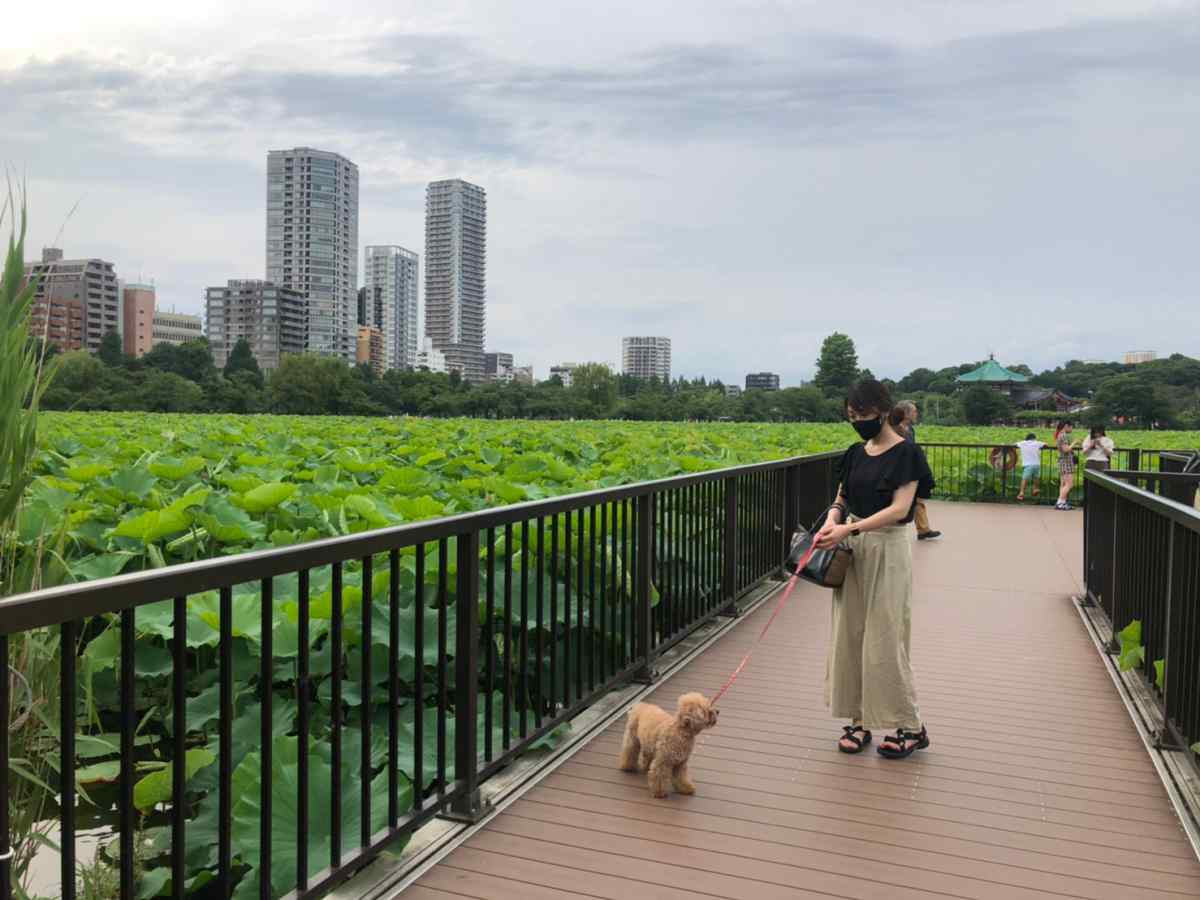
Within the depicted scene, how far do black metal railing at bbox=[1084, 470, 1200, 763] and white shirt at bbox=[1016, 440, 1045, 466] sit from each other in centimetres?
987

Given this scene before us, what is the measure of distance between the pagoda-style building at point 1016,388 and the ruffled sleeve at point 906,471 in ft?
277

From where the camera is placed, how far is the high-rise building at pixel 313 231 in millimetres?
149250

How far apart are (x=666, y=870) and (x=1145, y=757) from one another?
231cm

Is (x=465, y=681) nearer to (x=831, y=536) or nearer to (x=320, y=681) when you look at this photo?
(x=320, y=681)

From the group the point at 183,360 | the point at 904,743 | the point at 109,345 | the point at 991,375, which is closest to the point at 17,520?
the point at 904,743

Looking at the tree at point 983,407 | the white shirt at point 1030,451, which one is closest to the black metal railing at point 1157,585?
the white shirt at point 1030,451

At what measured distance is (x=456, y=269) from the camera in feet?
522

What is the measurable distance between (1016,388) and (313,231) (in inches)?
4162

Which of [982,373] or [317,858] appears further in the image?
[982,373]

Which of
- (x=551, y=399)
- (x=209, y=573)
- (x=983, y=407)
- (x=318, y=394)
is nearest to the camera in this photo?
(x=209, y=573)

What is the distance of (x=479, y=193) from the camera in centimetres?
16325

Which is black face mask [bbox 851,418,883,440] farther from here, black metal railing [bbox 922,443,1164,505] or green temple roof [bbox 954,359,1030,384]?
green temple roof [bbox 954,359,1030,384]

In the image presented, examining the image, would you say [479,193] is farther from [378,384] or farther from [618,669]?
[618,669]

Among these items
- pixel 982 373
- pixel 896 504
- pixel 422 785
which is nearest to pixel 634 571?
pixel 896 504
